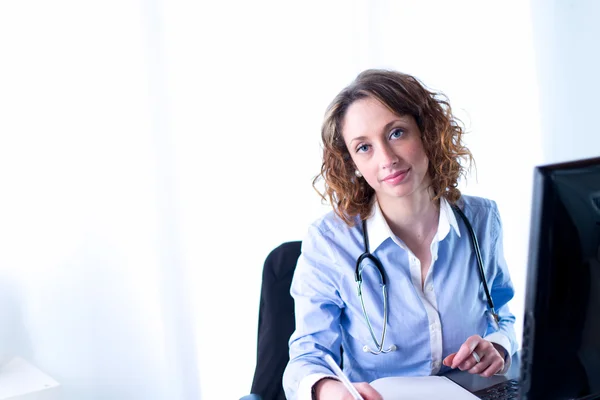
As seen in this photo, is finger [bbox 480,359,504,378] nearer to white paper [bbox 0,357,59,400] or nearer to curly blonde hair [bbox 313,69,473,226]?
curly blonde hair [bbox 313,69,473,226]

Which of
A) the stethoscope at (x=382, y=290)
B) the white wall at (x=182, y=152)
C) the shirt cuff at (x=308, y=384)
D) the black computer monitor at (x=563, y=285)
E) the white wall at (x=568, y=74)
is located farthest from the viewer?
the white wall at (x=568, y=74)

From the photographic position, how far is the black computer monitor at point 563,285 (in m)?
0.64

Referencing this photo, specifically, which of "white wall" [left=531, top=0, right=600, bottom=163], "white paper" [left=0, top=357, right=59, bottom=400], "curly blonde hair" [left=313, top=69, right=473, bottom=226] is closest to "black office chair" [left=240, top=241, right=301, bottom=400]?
"curly blonde hair" [left=313, top=69, right=473, bottom=226]

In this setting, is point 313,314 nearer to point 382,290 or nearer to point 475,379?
point 382,290

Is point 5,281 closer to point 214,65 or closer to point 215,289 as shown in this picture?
point 215,289

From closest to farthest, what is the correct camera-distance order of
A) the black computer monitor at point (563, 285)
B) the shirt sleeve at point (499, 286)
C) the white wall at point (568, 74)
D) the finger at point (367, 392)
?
the black computer monitor at point (563, 285)
the finger at point (367, 392)
the shirt sleeve at point (499, 286)
the white wall at point (568, 74)

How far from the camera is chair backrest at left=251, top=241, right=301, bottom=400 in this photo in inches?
53.2

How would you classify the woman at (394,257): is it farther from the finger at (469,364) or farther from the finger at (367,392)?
the finger at (367,392)

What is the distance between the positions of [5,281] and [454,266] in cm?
113

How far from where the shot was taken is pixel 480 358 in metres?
1.12

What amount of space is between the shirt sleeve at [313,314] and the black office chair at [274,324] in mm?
67

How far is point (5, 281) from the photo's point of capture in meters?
1.57

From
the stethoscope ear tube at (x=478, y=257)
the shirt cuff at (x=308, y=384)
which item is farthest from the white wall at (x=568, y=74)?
the shirt cuff at (x=308, y=384)

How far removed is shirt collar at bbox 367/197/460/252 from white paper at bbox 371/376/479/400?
30 centimetres
